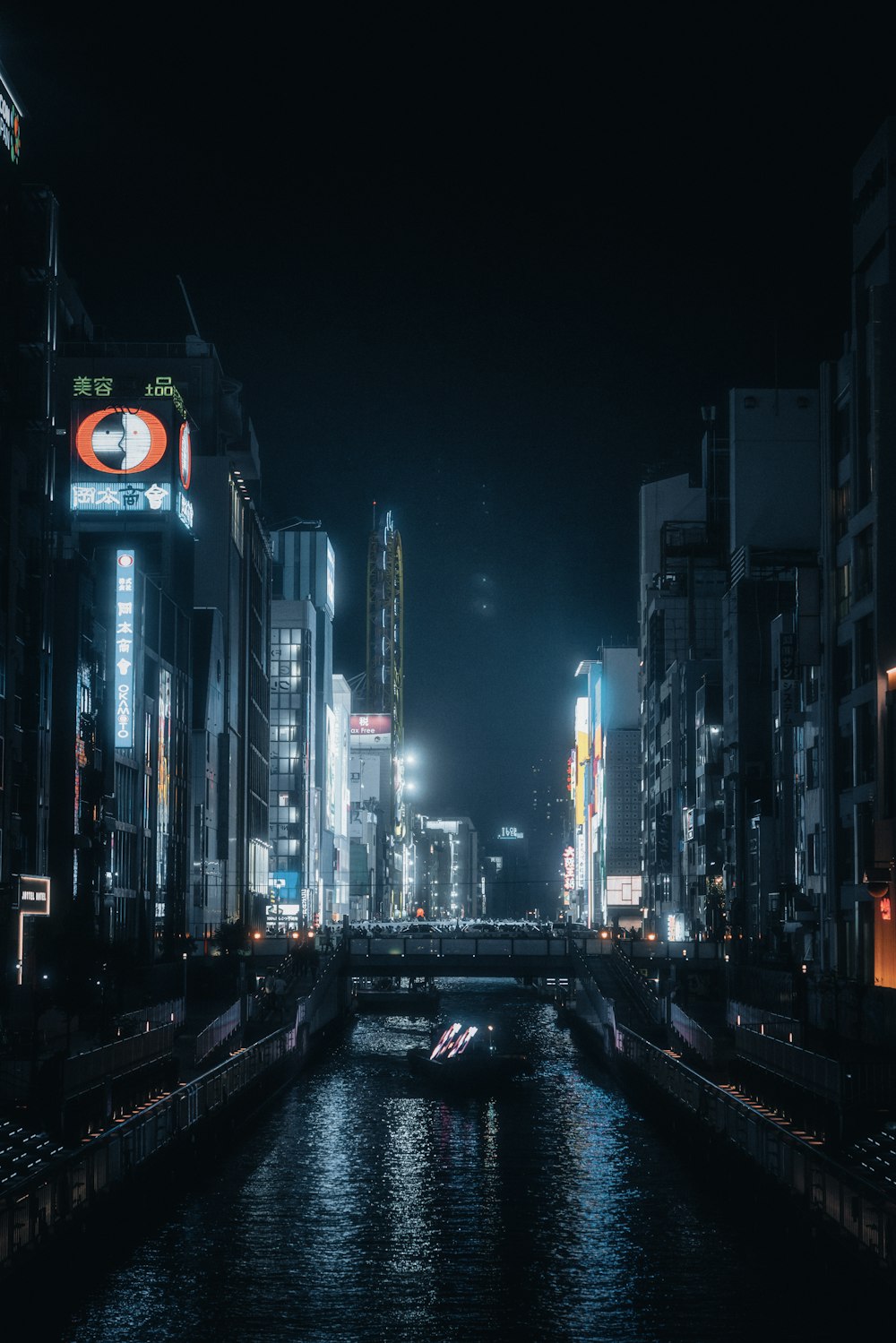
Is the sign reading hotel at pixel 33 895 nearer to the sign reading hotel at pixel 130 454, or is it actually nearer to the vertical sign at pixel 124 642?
the vertical sign at pixel 124 642

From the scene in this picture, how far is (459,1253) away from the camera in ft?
115

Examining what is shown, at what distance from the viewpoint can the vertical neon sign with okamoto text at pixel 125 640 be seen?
98875mm

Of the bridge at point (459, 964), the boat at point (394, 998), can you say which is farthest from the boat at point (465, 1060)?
the boat at point (394, 998)

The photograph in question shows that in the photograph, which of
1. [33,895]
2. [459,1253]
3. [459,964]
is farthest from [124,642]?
[459,1253]

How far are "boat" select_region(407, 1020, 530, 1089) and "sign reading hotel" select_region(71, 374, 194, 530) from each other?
6522cm

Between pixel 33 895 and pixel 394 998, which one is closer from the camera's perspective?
pixel 33 895

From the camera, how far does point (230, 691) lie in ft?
474

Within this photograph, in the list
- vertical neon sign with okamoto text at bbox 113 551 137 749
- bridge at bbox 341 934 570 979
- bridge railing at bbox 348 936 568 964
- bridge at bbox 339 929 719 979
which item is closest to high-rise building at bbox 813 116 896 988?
bridge at bbox 339 929 719 979

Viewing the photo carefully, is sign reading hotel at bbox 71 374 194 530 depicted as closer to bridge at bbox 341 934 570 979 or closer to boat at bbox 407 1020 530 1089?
bridge at bbox 341 934 570 979

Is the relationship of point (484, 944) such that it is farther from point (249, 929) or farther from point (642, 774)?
point (642, 774)

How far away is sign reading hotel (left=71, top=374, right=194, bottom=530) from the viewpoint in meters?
128

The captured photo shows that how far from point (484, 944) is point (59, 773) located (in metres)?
41.4

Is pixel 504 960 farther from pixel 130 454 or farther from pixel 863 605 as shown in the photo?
pixel 130 454

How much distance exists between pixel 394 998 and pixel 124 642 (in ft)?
115
